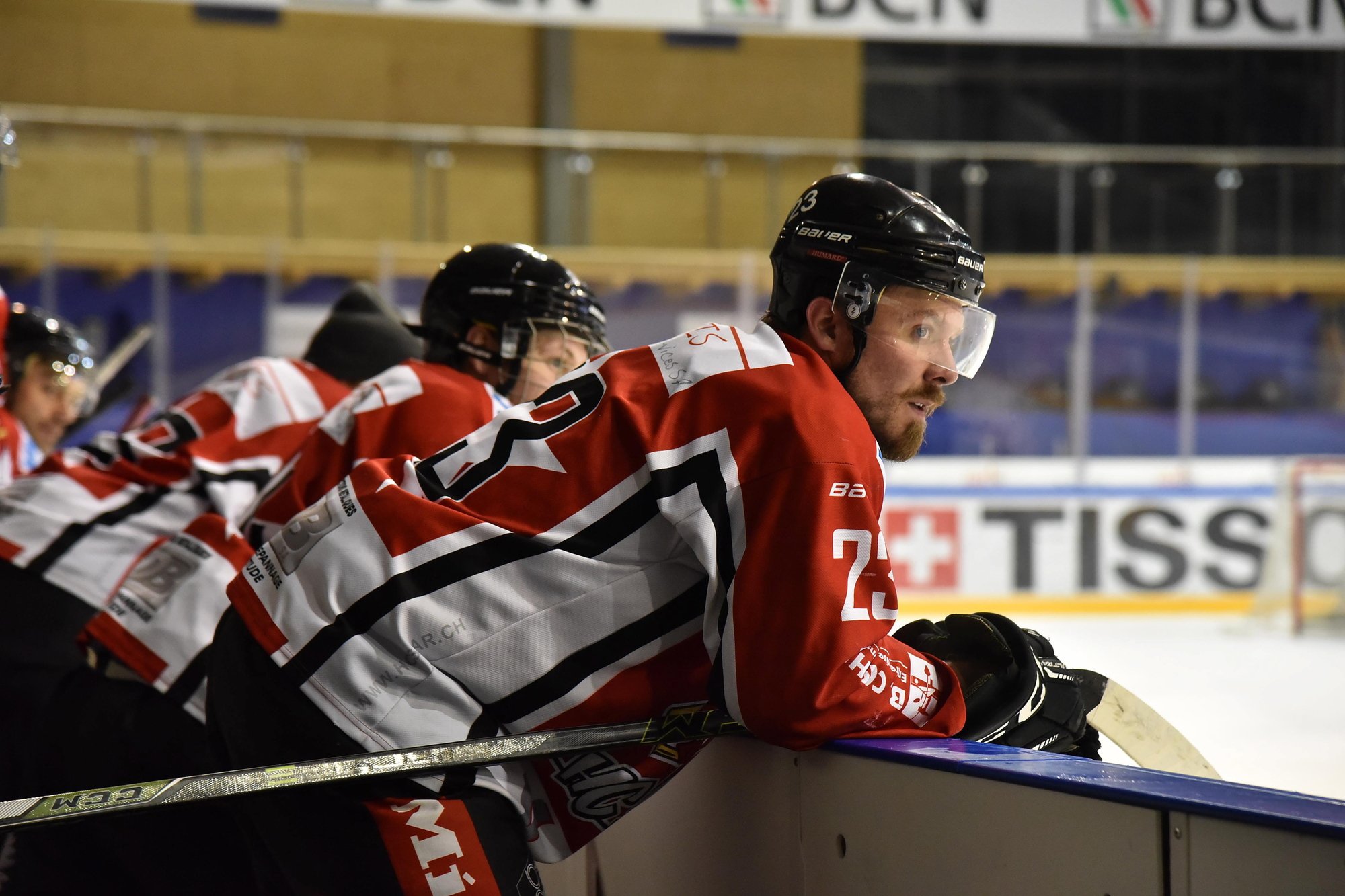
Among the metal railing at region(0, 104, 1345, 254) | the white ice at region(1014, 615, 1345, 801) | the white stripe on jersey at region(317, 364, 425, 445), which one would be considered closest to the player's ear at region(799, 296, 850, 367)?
the white stripe on jersey at region(317, 364, 425, 445)

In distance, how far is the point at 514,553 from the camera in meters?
1.29

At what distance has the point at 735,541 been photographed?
1278mm

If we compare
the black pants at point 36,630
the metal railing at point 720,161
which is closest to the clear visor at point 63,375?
the black pants at point 36,630

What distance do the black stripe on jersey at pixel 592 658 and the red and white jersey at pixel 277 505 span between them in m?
0.65

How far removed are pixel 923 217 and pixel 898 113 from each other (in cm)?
880

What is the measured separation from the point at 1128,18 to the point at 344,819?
556 cm

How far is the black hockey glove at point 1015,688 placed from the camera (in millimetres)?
1457

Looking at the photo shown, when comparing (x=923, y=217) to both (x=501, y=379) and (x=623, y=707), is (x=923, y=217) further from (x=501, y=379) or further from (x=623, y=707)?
(x=501, y=379)

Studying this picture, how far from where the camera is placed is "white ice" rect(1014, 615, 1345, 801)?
10.7 ft

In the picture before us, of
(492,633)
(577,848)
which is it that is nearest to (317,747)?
(492,633)

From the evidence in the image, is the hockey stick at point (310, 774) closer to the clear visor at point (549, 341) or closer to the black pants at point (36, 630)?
the clear visor at point (549, 341)

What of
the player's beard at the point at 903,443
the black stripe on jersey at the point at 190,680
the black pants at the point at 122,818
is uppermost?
the player's beard at the point at 903,443

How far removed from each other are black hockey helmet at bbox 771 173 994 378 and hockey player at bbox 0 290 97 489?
2.83 m

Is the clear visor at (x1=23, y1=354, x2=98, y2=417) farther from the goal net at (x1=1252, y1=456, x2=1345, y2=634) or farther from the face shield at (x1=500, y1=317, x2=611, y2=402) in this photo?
the goal net at (x1=1252, y1=456, x2=1345, y2=634)
